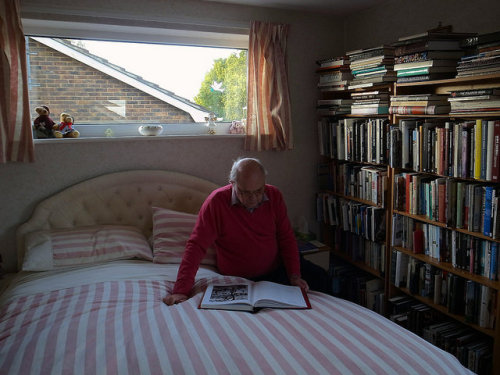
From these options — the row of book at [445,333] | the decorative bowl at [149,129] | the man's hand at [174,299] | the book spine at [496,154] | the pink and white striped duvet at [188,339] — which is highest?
the decorative bowl at [149,129]

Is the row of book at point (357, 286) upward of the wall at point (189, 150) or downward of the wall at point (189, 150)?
downward

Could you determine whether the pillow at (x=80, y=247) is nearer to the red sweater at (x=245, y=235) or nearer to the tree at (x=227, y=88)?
the red sweater at (x=245, y=235)

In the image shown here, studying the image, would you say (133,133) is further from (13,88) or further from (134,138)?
(13,88)

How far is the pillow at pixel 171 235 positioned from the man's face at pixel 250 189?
1.74 ft

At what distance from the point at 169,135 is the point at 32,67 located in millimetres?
997

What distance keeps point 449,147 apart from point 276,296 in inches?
49.2

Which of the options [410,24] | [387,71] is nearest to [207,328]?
[387,71]

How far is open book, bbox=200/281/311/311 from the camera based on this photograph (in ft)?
6.19

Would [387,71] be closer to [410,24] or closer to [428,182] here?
[410,24]

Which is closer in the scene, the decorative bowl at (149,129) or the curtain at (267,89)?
the decorative bowl at (149,129)

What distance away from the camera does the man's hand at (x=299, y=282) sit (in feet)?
7.21

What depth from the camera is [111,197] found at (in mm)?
2826

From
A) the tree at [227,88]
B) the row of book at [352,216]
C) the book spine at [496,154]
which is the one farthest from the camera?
the tree at [227,88]

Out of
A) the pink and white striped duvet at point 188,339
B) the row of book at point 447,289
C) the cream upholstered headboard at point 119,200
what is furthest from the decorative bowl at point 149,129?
the row of book at point 447,289
